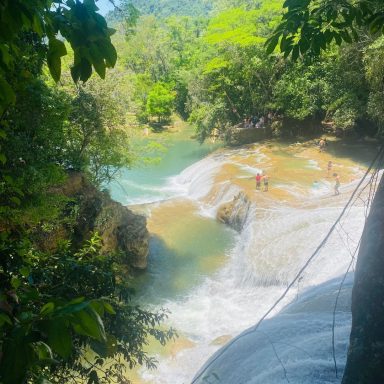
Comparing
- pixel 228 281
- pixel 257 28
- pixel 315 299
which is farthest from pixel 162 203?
pixel 257 28

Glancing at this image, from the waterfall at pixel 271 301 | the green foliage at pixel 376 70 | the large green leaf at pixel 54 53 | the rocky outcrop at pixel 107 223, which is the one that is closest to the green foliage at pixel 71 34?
the large green leaf at pixel 54 53

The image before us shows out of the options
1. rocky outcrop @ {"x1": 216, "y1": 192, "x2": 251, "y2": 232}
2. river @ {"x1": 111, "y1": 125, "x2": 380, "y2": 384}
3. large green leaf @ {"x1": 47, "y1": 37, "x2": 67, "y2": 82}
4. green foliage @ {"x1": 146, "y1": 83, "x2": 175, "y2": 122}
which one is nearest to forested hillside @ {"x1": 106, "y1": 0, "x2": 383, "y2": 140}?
river @ {"x1": 111, "y1": 125, "x2": 380, "y2": 384}

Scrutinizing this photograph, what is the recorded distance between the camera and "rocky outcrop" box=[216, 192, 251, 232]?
13.8m

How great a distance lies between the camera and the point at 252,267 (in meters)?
10.9

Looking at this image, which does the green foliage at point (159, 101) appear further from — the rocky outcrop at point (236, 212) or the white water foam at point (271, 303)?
the white water foam at point (271, 303)

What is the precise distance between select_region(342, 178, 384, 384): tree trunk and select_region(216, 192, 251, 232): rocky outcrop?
11.8 metres

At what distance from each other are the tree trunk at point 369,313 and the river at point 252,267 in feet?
1.61

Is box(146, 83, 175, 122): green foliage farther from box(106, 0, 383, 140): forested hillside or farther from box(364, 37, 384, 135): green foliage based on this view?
box(364, 37, 384, 135): green foliage

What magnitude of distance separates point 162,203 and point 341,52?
1121cm

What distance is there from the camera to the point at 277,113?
26.4 meters

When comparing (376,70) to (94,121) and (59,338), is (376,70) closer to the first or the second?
(94,121)

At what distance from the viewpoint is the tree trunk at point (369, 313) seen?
1.63 meters

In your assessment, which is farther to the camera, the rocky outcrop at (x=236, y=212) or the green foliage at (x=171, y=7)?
the green foliage at (x=171, y=7)

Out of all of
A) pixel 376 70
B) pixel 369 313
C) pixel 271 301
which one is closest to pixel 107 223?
pixel 271 301
